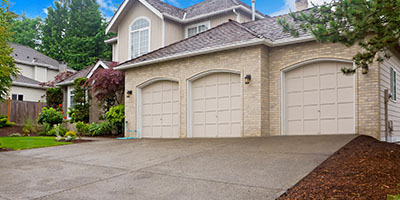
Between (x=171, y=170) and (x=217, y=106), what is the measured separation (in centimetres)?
622

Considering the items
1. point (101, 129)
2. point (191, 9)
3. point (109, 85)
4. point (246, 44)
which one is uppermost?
point (191, 9)

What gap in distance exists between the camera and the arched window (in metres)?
20.2

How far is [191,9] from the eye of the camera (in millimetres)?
21250

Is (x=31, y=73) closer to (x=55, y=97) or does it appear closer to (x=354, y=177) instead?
(x=55, y=97)

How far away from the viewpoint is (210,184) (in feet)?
21.8

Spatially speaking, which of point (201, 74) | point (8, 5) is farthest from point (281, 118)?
point (8, 5)

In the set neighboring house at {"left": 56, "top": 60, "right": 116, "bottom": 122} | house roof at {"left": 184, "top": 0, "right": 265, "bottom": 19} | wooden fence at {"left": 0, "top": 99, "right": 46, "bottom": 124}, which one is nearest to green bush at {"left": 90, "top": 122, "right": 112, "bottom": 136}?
neighboring house at {"left": 56, "top": 60, "right": 116, "bottom": 122}

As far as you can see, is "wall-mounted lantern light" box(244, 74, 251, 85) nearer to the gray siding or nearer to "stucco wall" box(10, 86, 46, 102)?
the gray siding

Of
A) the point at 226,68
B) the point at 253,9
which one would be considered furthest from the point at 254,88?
the point at 253,9

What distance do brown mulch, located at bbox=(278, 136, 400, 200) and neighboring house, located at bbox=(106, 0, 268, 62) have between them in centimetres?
1219

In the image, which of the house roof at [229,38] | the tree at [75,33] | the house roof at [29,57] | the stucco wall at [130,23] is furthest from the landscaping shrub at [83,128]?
the tree at [75,33]

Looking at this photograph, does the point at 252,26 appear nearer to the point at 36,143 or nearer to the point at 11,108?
the point at 36,143

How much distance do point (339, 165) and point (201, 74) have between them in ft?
26.6

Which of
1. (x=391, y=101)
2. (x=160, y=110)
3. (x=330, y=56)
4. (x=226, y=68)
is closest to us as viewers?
(x=330, y=56)
